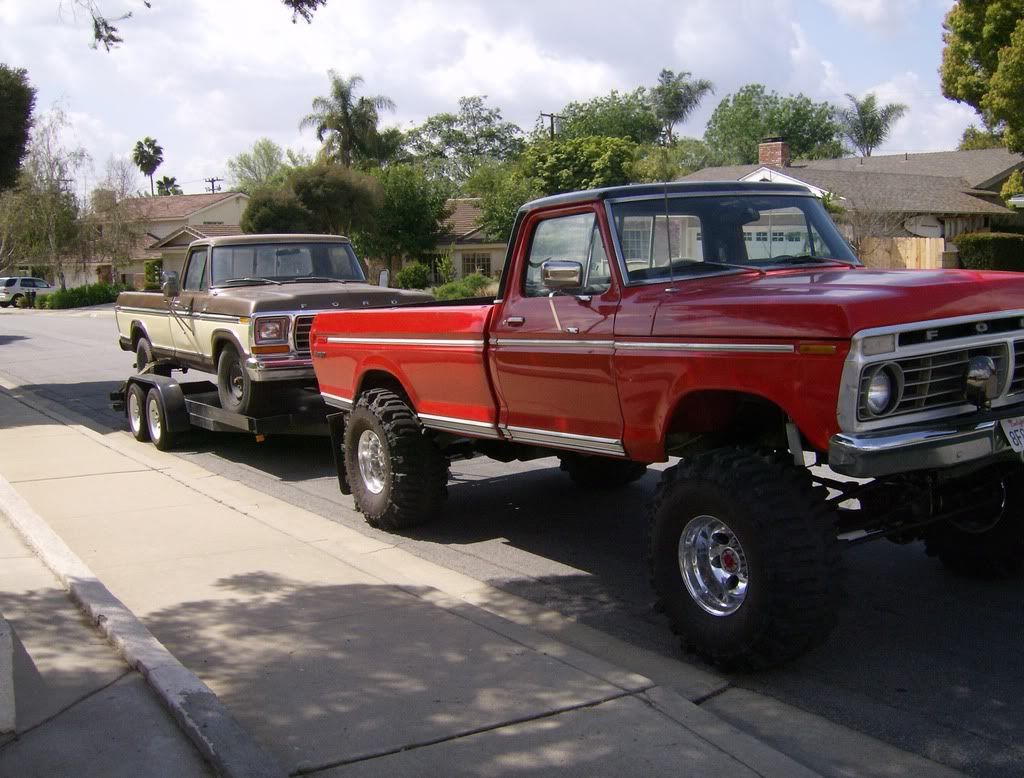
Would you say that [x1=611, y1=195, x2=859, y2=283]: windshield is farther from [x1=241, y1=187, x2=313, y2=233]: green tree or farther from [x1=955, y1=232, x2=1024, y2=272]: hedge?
[x1=241, y1=187, x2=313, y2=233]: green tree

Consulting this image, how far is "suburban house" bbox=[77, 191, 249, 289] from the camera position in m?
63.8

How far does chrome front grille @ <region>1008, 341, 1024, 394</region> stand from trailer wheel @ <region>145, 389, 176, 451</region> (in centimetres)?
875

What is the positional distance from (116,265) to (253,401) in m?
54.4

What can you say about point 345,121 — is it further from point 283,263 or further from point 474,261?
point 283,263

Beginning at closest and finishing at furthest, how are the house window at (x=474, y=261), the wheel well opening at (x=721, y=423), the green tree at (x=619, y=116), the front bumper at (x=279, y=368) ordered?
the wheel well opening at (x=721, y=423)
the front bumper at (x=279, y=368)
the house window at (x=474, y=261)
the green tree at (x=619, y=116)

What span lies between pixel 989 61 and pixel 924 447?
29.0 metres

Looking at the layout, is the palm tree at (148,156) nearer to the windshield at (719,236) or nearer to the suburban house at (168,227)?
the suburban house at (168,227)

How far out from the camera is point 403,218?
53625mm

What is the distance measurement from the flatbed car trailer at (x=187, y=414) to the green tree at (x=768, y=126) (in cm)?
8597

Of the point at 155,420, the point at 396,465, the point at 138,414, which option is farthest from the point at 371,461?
the point at 138,414

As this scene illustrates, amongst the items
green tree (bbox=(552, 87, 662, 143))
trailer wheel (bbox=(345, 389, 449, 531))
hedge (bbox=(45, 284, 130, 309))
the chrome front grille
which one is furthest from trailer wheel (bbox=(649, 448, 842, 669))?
green tree (bbox=(552, 87, 662, 143))

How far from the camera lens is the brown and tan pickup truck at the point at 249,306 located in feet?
33.8

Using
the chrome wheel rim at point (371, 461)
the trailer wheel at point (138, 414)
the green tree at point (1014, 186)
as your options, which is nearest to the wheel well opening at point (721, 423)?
the chrome wheel rim at point (371, 461)

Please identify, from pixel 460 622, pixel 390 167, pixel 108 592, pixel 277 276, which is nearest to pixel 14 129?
pixel 277 276
